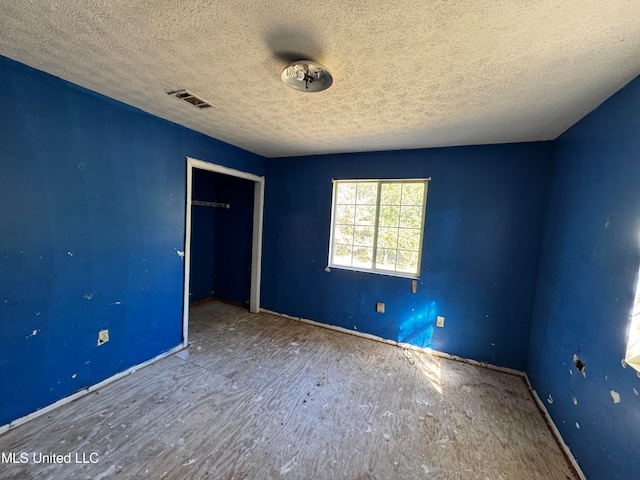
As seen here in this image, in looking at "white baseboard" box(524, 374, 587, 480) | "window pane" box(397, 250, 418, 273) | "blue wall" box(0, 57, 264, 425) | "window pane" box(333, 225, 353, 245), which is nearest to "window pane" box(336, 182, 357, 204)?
"window pane" box(333, 225, 353, 245)

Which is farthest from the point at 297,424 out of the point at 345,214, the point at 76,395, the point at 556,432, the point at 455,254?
the point at 345,214

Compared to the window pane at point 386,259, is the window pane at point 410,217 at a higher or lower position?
higher

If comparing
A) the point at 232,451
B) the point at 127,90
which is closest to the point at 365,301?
the point at 232,451

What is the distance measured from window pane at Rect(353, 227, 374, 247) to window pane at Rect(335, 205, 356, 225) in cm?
15

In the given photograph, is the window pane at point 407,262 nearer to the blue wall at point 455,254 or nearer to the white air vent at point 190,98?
the blue wall at point 455,254

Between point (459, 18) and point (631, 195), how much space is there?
52.6 inches

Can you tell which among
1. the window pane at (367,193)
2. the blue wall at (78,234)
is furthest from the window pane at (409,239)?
the blue wall at (78,234)

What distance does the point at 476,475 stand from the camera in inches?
60.3

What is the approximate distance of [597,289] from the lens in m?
1.60

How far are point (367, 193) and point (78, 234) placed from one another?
2868mm

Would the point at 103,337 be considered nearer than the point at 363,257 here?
Yes

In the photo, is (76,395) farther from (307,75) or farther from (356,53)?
(356,53)

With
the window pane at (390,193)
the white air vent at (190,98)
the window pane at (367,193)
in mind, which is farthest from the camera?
the window pane at (367,193)

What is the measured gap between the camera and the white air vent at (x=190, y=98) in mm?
1869
